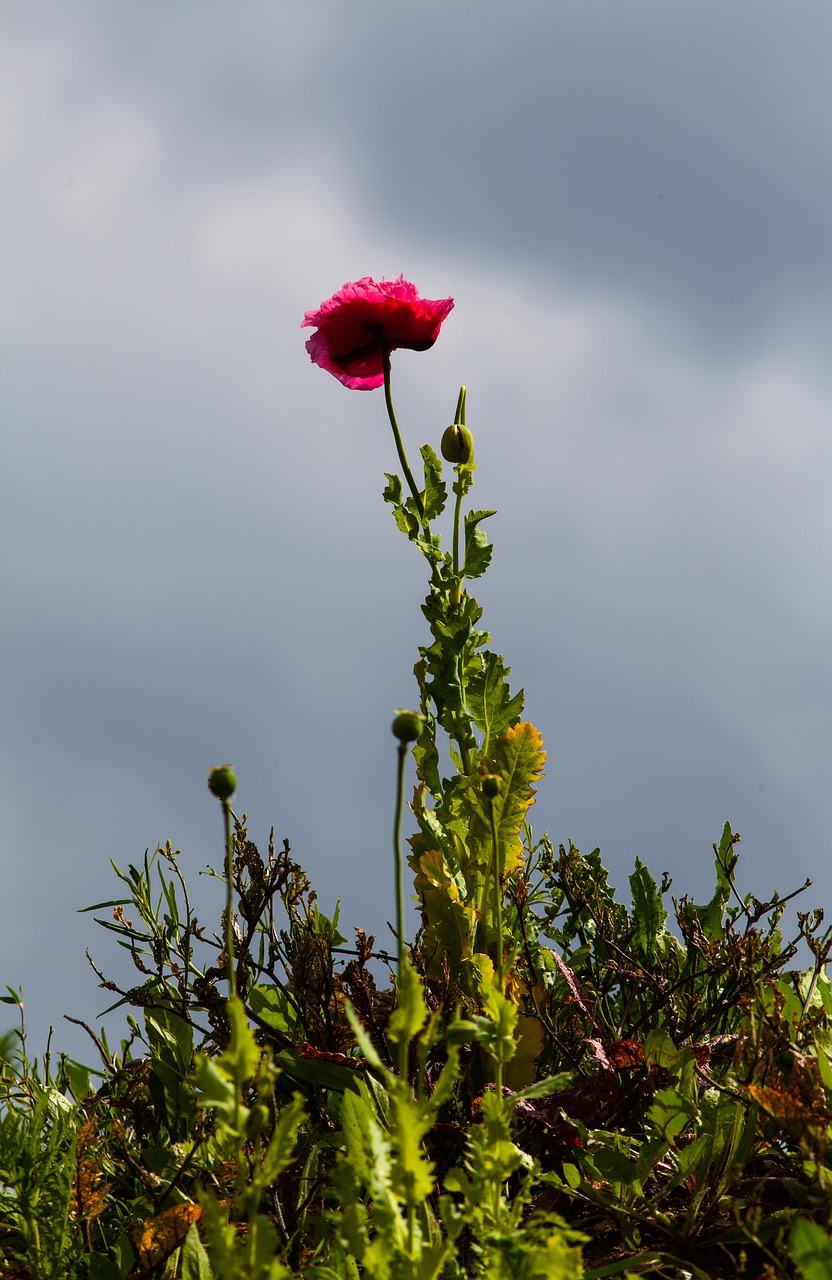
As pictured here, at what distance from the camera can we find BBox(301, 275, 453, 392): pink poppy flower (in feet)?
8.42

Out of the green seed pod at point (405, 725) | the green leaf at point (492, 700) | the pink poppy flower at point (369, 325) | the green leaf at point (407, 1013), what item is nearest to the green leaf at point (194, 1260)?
the green leaf at point (407, 1013)

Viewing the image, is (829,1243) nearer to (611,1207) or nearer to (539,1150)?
(611,1207)

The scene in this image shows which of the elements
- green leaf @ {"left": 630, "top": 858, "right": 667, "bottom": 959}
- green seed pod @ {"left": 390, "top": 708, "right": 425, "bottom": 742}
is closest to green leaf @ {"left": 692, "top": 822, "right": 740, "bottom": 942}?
green leaf @ {"left": 630, "top": 858, "right": 667, "bottom": 959}

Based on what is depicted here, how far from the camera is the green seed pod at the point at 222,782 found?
1.10 m

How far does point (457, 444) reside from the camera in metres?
2.49

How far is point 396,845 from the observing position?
1.10 meters

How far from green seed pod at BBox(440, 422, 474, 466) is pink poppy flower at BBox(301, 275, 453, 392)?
279mm

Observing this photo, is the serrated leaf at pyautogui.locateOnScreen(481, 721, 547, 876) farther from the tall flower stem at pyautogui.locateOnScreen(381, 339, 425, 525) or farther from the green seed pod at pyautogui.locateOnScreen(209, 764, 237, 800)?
the green seed pod at pyautogui.locateOnScreen(209, 764, 237, 800)

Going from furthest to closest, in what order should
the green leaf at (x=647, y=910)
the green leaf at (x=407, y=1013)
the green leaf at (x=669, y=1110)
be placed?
the green leaf at (x=647, y=910) < the green leaf at (x=669, y=1110) < the green leaf at (x=407, y=1013)

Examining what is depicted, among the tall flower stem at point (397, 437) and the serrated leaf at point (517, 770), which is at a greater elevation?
the tall flower stem at point (397, 437)

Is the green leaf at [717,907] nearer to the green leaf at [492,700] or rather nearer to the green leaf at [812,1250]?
the green leaf at [492,700]

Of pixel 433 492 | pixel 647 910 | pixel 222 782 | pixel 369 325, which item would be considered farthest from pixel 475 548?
pixel 222 782

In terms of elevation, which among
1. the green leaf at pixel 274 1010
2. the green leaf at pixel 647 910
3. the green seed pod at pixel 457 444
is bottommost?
the green leaf at pixel 274 1010

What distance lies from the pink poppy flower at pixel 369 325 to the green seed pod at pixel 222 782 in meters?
1.72
